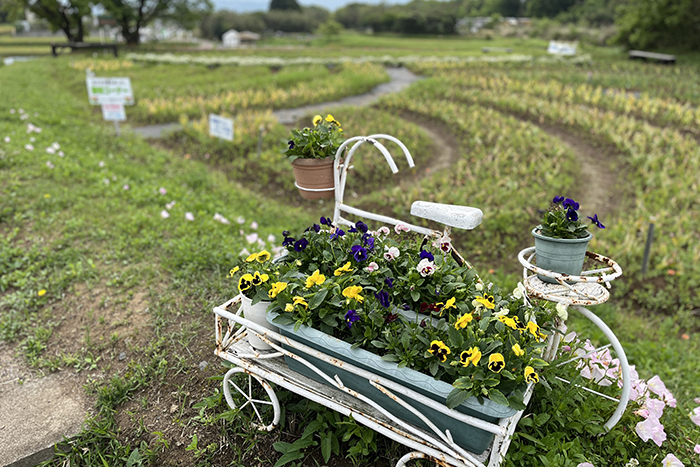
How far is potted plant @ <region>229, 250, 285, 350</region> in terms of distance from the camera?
2008 millimetres

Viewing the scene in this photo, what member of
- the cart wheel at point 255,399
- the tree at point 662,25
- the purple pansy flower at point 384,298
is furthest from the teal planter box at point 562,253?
the tree at point 662,25

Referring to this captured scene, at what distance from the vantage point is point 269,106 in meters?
12.0

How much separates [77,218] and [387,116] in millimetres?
7460

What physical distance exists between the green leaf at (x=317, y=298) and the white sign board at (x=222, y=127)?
6008mm

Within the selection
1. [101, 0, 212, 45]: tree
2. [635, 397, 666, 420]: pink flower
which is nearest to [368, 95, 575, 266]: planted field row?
[635, 397, 666, 420]: pink flower

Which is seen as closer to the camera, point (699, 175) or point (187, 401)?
point (187, 401)

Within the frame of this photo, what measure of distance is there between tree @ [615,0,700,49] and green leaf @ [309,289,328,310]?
27.6m

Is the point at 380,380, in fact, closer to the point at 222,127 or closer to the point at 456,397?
the point at 456,397

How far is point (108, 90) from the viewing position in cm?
780

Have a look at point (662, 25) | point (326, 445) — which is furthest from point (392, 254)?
point (662, 25)

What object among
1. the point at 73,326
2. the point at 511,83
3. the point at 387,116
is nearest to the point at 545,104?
the point at 511,83

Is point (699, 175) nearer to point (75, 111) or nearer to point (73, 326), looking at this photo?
point (73, 326)

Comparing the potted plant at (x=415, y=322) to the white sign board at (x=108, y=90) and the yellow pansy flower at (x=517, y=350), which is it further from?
the white sign board at (x=108, y=90)

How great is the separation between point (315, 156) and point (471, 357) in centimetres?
153
